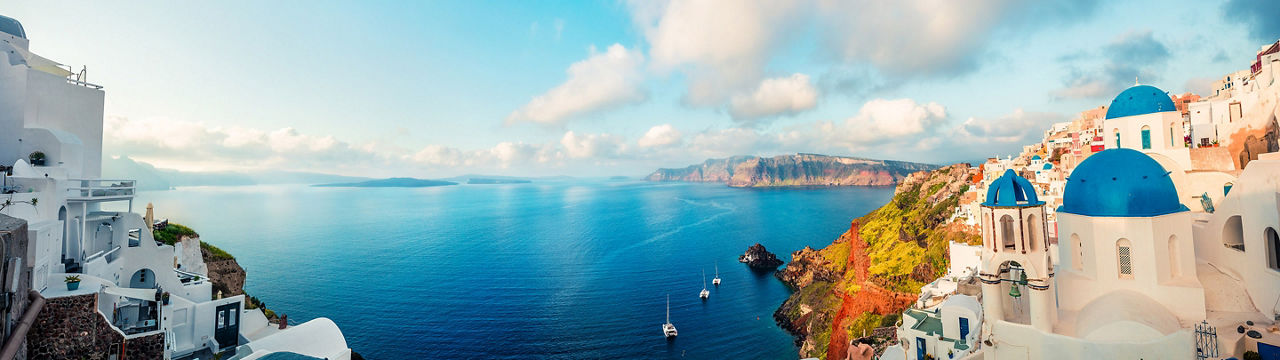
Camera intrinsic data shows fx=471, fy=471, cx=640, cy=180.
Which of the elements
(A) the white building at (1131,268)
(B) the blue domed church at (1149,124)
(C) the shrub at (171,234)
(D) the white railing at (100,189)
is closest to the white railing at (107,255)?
(D) the white railing at (100,189)

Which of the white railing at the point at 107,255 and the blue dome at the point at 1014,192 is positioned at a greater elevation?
the blue dome at the point at 1014,192

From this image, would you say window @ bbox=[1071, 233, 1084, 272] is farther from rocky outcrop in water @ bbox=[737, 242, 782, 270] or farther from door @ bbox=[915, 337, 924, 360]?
rocky outcrop in water @ bbox=[737, 242, 782, 270]

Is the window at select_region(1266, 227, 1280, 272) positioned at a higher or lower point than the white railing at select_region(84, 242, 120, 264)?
higher

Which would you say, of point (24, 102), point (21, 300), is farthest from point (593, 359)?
point (24, 102)

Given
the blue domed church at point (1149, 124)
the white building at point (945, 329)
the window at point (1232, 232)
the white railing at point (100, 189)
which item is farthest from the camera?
the white building at point (945, 329)

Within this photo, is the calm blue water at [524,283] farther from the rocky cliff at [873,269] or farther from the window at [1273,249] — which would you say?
the window at [1273,249]

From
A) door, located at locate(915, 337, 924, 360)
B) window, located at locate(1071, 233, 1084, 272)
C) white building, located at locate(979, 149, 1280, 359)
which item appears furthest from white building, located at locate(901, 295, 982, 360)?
window, located at locate(1071, 233, 1084, 272)

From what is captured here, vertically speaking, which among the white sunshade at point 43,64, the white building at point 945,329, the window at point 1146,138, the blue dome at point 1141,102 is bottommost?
the white building at point 945,329
